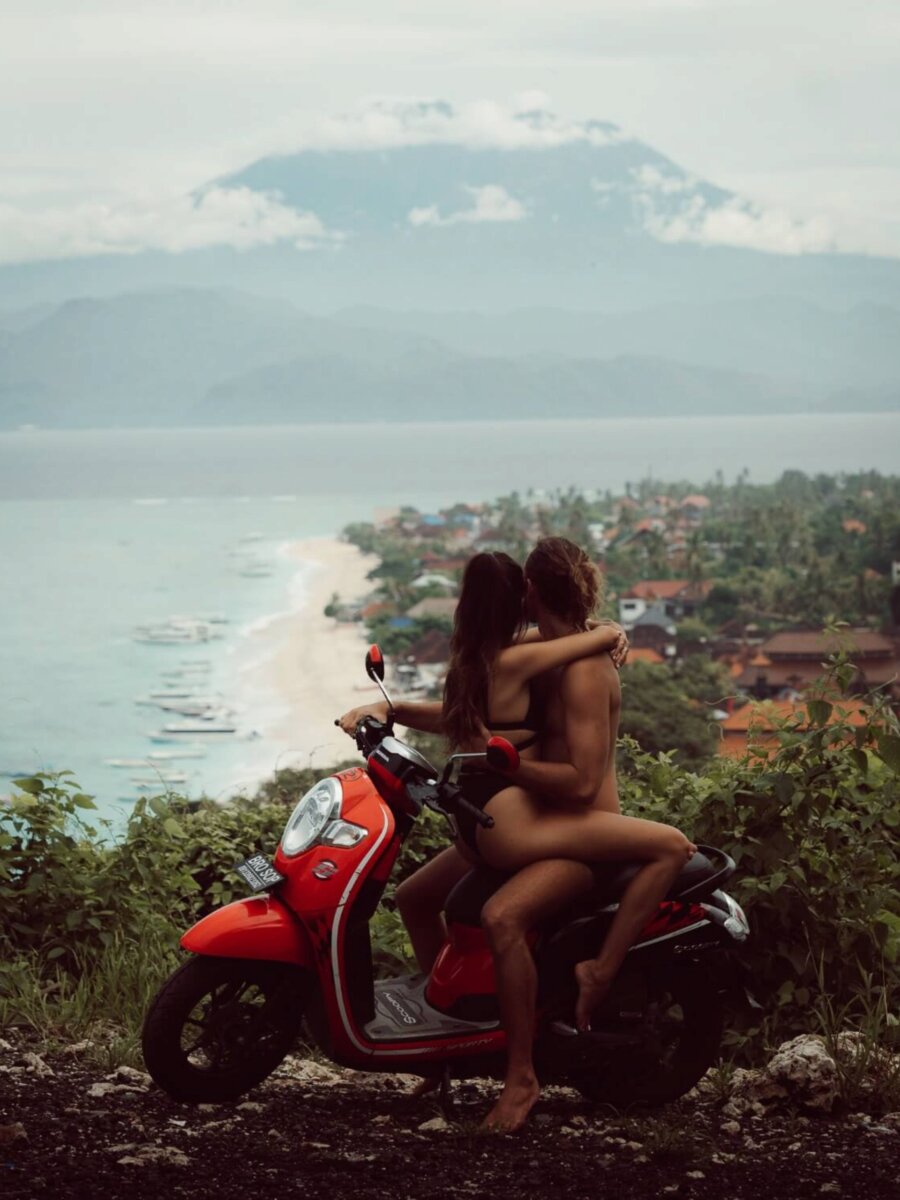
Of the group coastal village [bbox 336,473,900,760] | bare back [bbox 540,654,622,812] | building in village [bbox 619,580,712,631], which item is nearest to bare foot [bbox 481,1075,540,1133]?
bare back [bbox 540,654,622,812]

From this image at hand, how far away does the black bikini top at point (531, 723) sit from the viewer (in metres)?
2.87

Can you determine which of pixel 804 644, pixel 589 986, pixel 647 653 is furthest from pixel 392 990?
pixel 647 653

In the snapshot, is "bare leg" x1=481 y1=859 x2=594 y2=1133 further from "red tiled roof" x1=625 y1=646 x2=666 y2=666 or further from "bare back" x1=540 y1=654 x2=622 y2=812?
"red tiled roof" x1=625 y1=646 x2=666 y2=666

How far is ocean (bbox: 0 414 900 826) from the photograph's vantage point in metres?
65.8

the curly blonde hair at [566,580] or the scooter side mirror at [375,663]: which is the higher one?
the curly blonde hair at [566,580]

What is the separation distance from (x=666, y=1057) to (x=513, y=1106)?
0.35 m

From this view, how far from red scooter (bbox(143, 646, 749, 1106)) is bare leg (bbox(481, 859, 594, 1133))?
7 cm

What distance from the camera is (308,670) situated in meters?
71.6

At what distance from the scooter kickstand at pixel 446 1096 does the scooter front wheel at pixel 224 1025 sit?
281 millimetres

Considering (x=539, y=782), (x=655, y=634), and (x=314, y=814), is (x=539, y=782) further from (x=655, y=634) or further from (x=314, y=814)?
(x=655, y=634)

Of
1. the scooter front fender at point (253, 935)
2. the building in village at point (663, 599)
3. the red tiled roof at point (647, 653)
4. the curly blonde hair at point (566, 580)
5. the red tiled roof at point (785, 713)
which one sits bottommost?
the red tiled roof at point (647, 653)

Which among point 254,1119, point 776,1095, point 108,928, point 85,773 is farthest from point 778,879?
point 85,773

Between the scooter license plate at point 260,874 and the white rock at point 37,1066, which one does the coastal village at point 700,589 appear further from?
the scooter license plate at point 260,874

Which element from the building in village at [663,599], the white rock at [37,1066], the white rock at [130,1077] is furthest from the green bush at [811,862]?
the building in village at [663,599]
